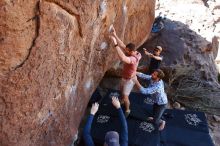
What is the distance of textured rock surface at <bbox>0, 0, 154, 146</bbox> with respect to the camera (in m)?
4.44

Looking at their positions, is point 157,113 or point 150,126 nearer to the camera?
point 157,113

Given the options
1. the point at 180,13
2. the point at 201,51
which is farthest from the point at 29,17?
the point at 180,13

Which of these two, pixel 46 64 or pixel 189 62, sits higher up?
pixel 46 64

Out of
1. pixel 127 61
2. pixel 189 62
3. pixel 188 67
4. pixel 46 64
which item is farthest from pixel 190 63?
pixel 46 64

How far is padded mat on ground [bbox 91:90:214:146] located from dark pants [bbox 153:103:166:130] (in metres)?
0.10

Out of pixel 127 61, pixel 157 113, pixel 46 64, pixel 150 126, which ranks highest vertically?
pixel 46 64

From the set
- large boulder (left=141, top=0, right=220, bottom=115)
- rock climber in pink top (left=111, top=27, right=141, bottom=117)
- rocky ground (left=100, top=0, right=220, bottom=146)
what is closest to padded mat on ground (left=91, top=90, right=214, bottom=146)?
rock climber in pink top (left=111, top=27, right=141, bottom=117)

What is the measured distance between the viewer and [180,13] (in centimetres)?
1109

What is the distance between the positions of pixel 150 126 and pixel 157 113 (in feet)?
0.99

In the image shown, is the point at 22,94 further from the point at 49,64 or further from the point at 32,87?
the point at 49,64

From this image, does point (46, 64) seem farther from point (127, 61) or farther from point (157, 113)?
point (157, 113)

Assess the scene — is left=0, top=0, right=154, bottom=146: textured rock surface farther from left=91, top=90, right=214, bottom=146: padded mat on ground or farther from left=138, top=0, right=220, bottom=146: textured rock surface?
left=138, top=0, right=220, bottom=146: textured rock surface

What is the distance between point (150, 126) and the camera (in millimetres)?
6875

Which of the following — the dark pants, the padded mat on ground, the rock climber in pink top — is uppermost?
the rock climber in pink top
